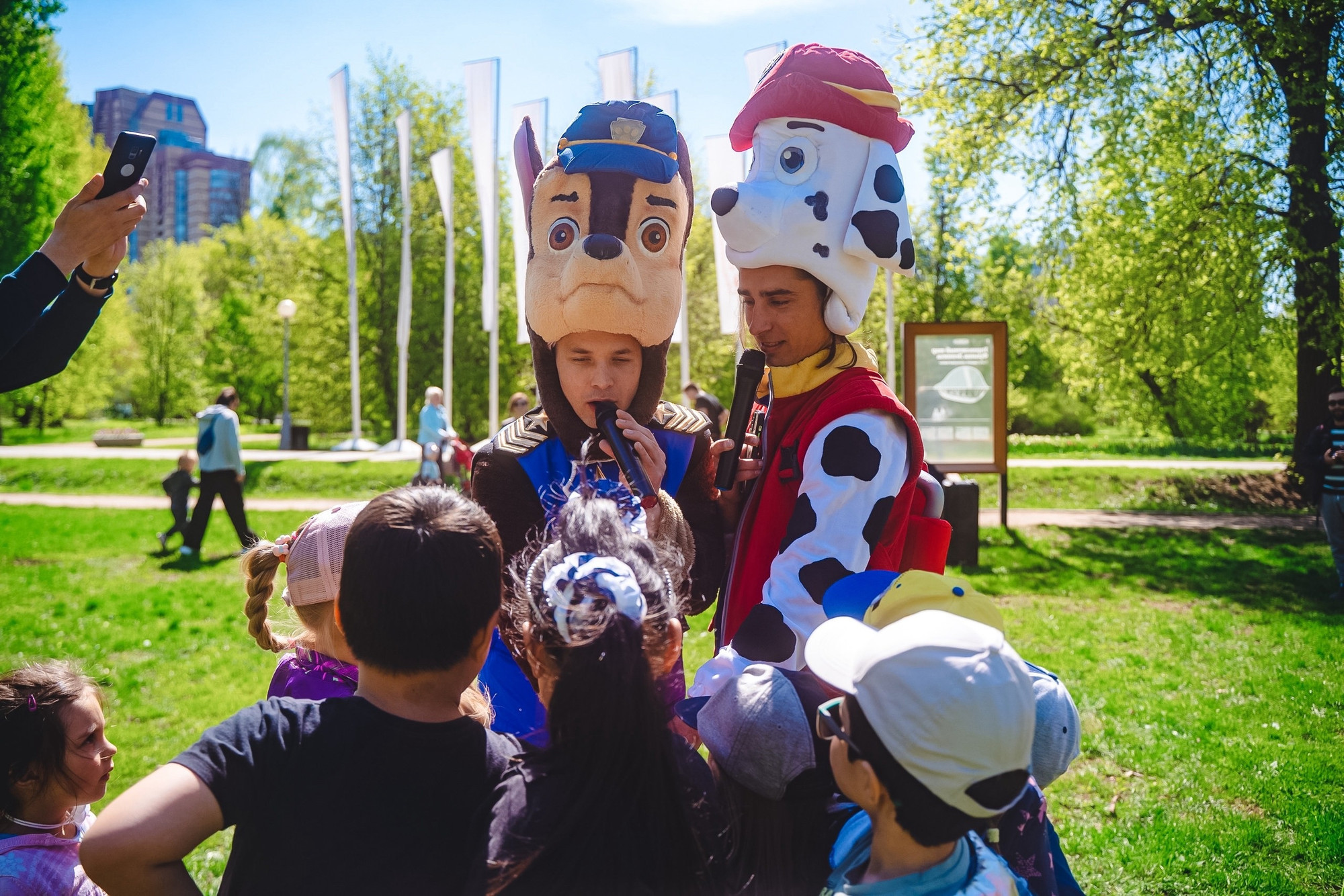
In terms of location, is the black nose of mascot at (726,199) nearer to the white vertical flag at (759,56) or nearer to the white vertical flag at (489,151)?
the white vertical flag at (759,56)

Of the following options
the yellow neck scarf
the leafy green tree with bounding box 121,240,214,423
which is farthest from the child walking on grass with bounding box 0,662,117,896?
the leafy green tree with bounding box 121,240,214,423

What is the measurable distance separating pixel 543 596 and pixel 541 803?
31 cm

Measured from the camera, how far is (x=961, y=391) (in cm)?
1110

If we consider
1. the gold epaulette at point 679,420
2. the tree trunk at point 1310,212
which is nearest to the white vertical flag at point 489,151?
the tree trunk at point 1310,212

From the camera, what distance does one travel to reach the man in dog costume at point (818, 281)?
2.12m

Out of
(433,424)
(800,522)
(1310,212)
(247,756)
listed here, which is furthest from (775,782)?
(1310,212)

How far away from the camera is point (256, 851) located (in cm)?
142

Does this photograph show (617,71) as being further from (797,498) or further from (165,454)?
(797,498)

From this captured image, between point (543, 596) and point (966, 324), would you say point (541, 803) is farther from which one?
point (966, 324)

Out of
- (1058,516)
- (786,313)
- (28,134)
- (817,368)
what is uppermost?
(28,134)

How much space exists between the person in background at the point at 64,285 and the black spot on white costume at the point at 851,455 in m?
1.81

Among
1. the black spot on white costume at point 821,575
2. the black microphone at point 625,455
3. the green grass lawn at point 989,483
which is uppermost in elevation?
the black microphone at point 625,455

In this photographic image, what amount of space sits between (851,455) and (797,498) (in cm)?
16

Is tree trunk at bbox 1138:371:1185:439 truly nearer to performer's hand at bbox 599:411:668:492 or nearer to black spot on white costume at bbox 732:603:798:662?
performer's hand at bbox 599:411:668:492
